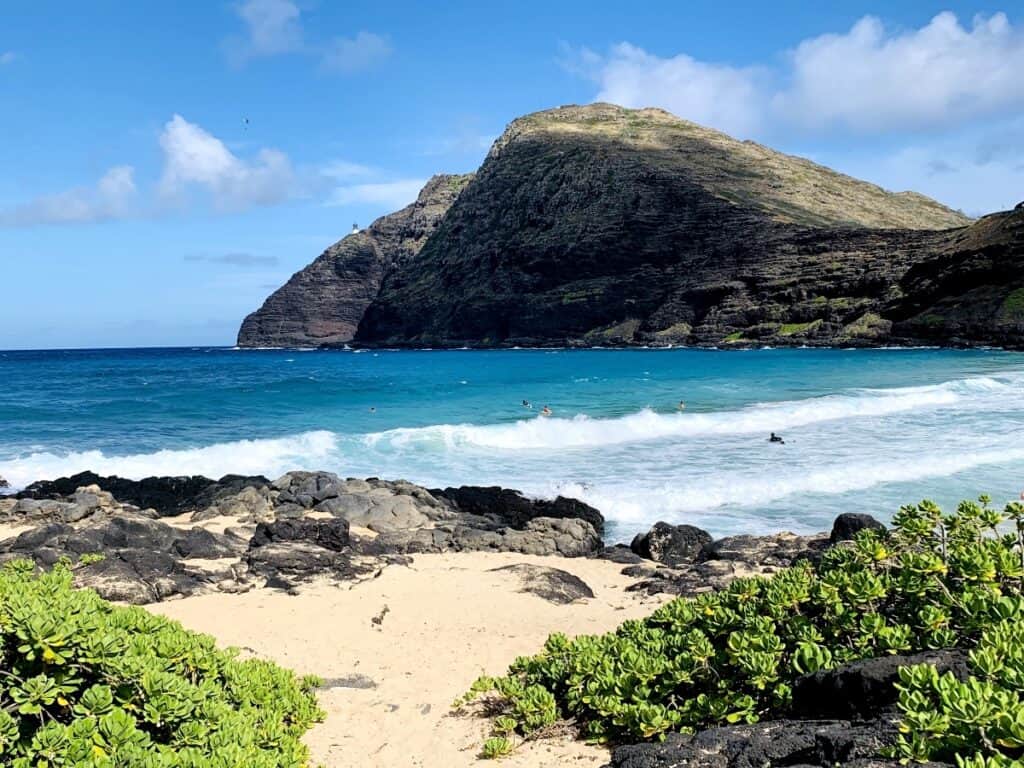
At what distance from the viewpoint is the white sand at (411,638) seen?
5793mm

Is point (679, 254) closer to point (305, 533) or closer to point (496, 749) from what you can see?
point (305, 533)

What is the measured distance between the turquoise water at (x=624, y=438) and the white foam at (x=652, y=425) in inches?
5.1

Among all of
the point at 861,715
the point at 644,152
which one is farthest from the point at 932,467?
the point at 644,152

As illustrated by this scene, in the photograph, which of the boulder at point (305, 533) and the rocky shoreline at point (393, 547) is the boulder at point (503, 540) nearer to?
the rocky shoreline at point (393, 547)

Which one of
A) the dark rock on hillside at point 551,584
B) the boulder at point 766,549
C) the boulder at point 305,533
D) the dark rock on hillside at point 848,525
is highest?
the dark rock on hillside at point 848,525

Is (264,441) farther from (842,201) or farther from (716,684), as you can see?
(842,201)

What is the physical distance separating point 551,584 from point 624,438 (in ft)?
58.8

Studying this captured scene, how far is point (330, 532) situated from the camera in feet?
46.0

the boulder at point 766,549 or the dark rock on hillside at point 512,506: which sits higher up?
the boulder at point 766,549

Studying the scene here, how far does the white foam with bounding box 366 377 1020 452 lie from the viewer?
28906 mm

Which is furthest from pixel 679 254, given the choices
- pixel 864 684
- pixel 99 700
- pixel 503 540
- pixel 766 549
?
pixel 99 700

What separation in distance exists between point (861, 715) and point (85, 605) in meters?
4.39

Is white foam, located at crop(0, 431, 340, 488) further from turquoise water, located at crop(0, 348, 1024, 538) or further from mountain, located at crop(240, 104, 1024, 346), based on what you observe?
mountain, located at crop(240, 104, 1024, 346)

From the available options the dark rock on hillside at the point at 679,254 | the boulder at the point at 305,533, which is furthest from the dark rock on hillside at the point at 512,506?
the dark rock on hillside at the point at 679,254
